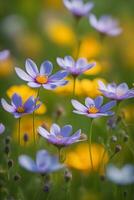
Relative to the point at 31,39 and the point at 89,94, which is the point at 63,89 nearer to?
the point at 89,94

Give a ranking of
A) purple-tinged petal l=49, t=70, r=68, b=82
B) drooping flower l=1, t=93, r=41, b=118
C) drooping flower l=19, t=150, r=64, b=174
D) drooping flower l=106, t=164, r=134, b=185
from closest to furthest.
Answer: drooping flower l=19, t=150, r=64, b=174, drooping flower l=106, t=164, r=134, b=185, drooping flower l=1, t=93, r=41, b=118, purple-tinged petal l=49, t=70, r=68, b=82

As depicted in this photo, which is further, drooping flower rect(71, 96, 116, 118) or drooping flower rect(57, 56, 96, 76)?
drooping flower rect(57, 56, 96, 76)

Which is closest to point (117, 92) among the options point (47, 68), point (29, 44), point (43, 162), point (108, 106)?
point (108, 106)

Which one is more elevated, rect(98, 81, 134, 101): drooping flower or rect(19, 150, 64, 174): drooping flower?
rect(98, 81, 134, 101): drooping flower

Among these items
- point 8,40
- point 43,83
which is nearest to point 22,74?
point 43,83

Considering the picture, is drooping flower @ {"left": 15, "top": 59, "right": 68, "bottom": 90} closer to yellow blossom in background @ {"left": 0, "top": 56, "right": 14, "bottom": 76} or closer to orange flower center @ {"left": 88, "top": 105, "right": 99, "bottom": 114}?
orange flower center @ {"left": 88, "top": 105, "right": 99, "bottom": 114}

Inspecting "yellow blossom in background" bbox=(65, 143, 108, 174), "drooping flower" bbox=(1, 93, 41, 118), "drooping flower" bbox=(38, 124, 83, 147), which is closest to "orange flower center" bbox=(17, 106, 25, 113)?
"drooping flower" bbox=(1, 93, 41, 118)

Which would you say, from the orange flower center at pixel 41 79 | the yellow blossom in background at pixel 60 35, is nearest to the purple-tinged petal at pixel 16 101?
the orange flower center at pixel 41 79
